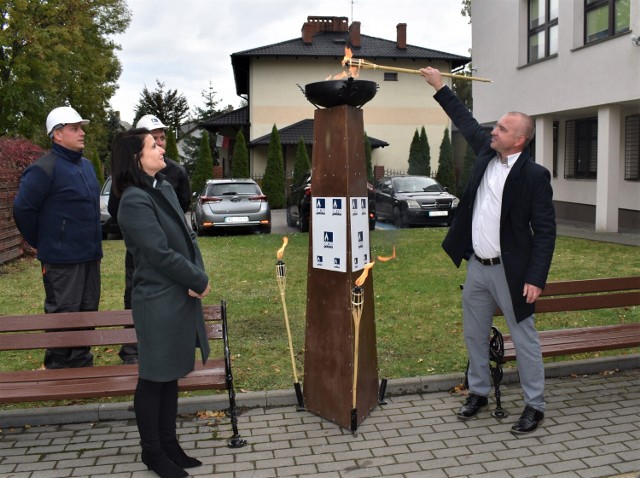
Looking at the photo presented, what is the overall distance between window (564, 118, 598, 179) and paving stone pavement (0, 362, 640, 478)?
1540 cm

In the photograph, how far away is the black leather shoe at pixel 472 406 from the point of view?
4660 millimetres

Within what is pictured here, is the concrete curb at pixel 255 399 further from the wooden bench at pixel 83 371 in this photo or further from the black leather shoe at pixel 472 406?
the black leather shoe at pixel 472 406

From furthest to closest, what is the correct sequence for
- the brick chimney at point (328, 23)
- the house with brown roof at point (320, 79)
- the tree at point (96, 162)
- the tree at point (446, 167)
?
the brick chimney at point (328, 23)
the tree at point (96, 162)
the house with brown roof at point (320, 79)
the tree at point (446, 167)

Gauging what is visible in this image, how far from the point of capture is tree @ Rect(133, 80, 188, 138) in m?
58.8

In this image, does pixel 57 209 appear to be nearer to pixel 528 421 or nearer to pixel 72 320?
pixel 72 320

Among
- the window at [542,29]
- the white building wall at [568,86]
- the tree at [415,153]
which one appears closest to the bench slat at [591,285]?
the white building wall at [568,86]

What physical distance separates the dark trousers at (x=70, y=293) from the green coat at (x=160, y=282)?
1.53 meters

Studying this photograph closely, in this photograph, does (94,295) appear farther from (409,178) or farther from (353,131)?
(409,178)

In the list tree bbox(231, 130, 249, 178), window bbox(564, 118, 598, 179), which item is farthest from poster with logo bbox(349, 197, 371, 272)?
tree bbox(231, 130, 249, 178)

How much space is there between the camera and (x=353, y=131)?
176 inches

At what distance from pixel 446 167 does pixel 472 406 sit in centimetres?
2796

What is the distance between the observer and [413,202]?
18.4 m

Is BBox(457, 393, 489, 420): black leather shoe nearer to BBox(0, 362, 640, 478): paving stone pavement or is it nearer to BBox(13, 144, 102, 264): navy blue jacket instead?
BBox(0, 362, 640, 478): paving stone pavement

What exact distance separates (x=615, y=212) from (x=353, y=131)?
13.5 m
